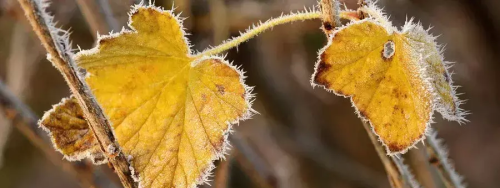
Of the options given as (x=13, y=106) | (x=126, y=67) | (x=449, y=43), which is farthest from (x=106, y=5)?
(x=449, y=43)

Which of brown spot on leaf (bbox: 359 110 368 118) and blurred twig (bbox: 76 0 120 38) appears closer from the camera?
brown spot on leaf (bbox: 359 110 368 118)

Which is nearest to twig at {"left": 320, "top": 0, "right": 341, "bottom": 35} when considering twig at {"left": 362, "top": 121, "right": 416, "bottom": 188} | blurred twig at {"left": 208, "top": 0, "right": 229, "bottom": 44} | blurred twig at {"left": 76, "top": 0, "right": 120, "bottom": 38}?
twig at {"left": 362, "top": 121, "right": 416, "bottom": 188}

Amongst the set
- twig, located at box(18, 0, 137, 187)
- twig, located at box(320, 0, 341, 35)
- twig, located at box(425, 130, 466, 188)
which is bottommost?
twig, located at box(18, 0, 137, 187)

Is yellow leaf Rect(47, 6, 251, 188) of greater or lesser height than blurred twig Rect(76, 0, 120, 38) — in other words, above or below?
below

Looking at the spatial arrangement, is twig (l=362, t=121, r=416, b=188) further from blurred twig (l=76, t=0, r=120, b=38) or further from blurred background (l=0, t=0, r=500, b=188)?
blurred background (l=0, t=0, r=500, b=188)

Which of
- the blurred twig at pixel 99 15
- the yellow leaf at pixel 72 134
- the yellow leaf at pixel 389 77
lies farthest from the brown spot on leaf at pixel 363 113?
the blurred twig at pixel 99 15

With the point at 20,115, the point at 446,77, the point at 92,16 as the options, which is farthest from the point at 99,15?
the point at 446,77

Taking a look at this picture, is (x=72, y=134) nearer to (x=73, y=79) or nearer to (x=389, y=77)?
(x=73, y=79)

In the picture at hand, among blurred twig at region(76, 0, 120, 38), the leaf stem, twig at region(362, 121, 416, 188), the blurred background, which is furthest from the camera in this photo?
the blurred background
